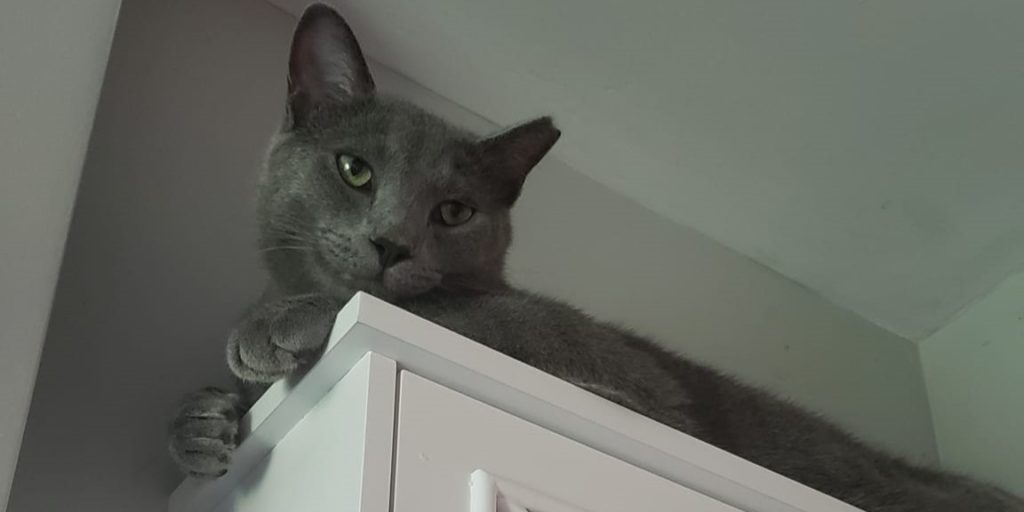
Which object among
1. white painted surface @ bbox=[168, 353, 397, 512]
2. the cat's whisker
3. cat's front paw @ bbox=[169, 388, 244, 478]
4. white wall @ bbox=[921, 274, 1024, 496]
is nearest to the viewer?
white painted surface @ bbox=[168, 353, 397, 512]

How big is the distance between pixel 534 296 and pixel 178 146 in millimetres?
500

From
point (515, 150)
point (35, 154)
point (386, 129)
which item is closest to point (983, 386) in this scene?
point (515, 150)

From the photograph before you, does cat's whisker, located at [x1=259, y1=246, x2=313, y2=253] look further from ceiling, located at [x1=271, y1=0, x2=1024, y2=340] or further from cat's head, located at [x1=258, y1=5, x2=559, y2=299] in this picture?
ceiling, located at [x1=271, y1=0, x2=1024, y2=340]

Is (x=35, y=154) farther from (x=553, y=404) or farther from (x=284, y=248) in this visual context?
(x=553, y=404)

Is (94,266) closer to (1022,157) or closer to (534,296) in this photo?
(534,296)

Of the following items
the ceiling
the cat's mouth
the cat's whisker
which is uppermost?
the ceiling

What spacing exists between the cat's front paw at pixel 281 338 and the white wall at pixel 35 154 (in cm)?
15

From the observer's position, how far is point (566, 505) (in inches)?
33.9

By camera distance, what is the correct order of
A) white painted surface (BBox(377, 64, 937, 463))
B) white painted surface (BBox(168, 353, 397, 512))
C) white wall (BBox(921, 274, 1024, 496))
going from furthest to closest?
Result: 1. white wall (BBox(921, 274, 1024, 496))
2. white painted surface (BBox(377, 64, 937, 463))
3. white painted surface (BBox(168, 353, 397, 512))

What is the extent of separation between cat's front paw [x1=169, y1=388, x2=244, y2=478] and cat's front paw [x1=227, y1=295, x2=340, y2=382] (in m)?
0.06

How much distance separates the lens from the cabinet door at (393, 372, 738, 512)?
0.80 metres

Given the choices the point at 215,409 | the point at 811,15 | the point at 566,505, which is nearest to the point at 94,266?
the point at 215,409

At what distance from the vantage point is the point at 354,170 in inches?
44.9

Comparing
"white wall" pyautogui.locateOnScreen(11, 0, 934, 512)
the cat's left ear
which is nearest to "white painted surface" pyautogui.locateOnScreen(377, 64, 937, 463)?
"white wall" pyautogui.locateOnScreen(11, 0, 934, 512)
